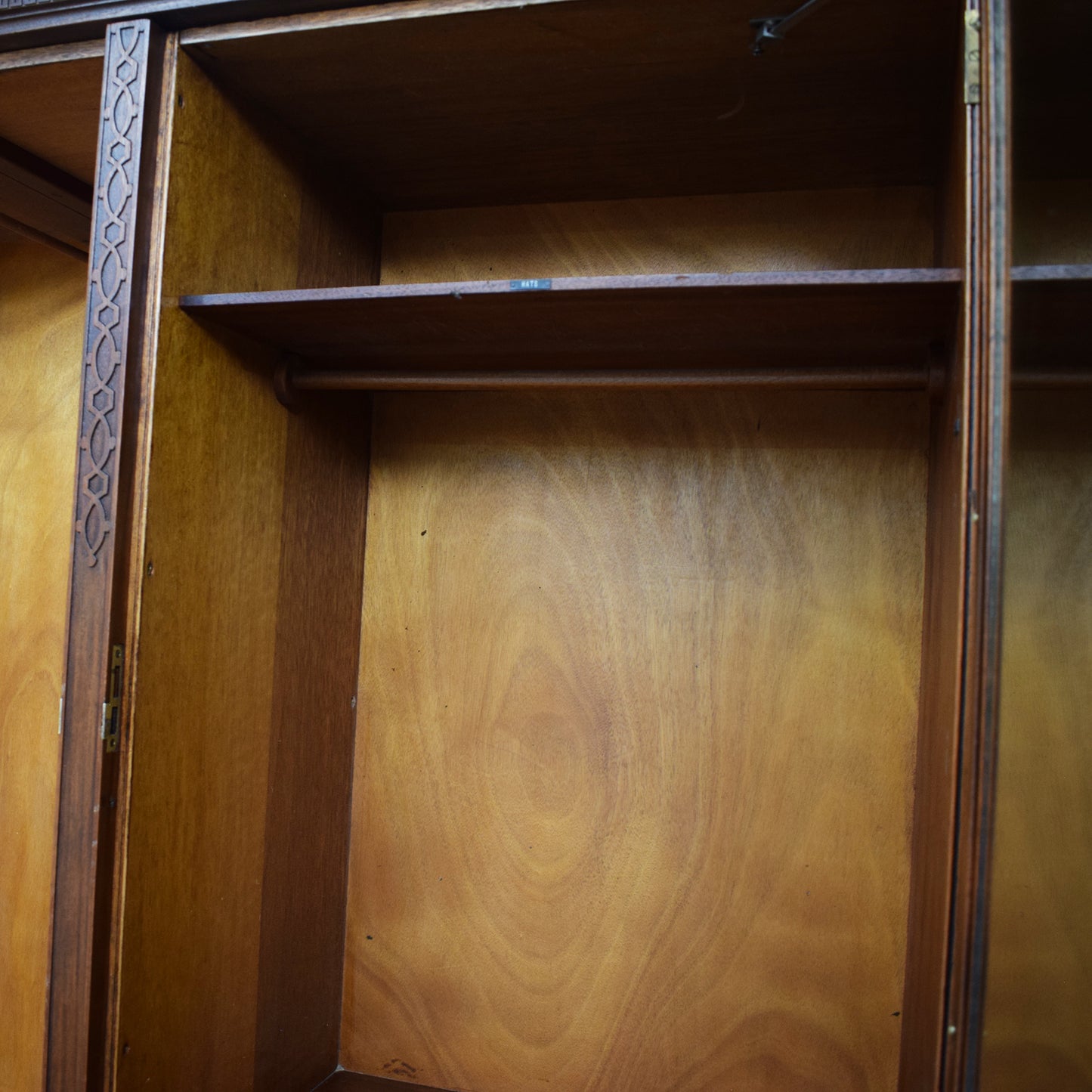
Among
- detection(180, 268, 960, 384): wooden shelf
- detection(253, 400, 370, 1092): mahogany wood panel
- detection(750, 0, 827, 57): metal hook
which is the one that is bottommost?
detection(253, 400, 370, 1092): mahogany wood panel

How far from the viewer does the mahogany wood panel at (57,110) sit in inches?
50.3

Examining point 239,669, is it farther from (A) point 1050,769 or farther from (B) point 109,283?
(A) point 1050,769

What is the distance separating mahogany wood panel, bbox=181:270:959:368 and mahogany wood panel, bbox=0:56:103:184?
1.22 ft

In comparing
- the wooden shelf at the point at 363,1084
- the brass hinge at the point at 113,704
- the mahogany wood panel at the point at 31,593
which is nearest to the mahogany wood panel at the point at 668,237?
the mahogany wood panel at the point at 31,593

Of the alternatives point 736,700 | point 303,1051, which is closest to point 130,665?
point 303,1051

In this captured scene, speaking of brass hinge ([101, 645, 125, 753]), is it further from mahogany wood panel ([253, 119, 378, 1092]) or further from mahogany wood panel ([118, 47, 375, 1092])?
mahogany wood panel ([253, 119, 378, 1092])

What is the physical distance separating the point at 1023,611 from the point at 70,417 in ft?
5.47

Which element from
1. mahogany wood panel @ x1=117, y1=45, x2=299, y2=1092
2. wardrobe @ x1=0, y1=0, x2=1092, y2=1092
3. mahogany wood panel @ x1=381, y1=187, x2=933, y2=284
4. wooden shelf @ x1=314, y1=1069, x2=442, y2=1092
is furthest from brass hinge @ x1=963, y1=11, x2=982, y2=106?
wooden shelf @ x1=314, y1=1069, x2=442, y2=1092

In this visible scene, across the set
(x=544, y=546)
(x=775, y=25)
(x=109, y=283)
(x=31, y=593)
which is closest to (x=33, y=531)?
(x=31, y=593)

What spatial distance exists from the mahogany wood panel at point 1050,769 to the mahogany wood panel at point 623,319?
0.22m

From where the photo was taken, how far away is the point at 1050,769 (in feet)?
3.92

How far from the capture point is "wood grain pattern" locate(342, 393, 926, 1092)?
1.47 meters

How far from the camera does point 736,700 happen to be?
1525mm

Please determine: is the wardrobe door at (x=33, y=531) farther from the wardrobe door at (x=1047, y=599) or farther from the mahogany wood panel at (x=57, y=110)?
the wardrobe door at (x=1047, y=599)
